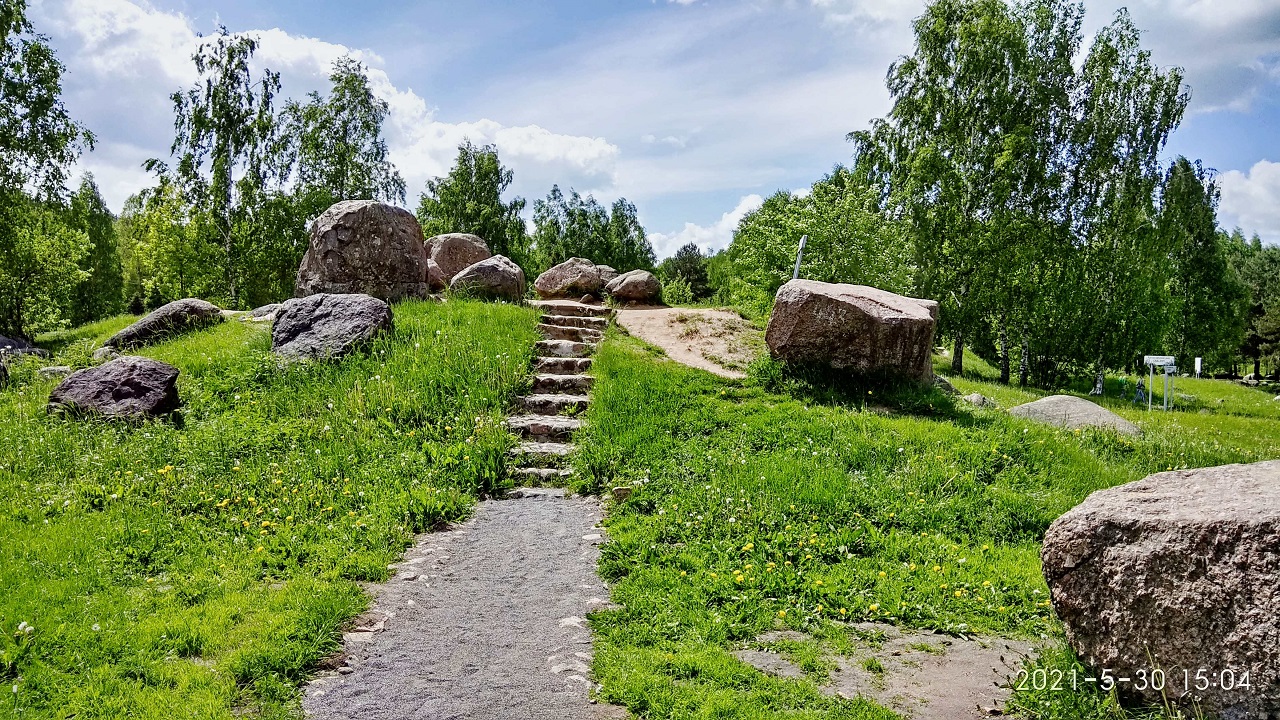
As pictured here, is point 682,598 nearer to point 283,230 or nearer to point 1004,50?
point 1004,50

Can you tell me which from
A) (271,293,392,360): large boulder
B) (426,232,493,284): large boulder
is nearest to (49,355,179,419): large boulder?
(271,293,392,360): large boulder

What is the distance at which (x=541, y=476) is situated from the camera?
9.74 m

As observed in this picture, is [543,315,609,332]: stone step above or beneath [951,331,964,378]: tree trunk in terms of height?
above

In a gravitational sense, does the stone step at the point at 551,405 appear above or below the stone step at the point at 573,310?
below

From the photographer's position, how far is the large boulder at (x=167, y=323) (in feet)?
50.5

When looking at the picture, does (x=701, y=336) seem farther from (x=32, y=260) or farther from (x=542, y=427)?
(x=32, y=260)

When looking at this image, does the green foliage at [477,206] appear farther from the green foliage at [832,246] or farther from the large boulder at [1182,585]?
the large boulder at [1182,585]

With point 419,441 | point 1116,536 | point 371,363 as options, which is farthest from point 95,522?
point 1116,536

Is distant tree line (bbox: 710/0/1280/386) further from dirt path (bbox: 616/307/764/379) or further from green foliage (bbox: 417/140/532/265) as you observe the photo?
green foliage (bbox: 417/140/532/265)

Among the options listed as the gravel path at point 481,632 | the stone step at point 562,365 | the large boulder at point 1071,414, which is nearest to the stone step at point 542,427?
the stone step at point 562,365

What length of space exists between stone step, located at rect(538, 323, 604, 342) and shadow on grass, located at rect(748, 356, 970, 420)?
158 inches

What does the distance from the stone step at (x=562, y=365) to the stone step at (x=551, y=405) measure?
1361mm

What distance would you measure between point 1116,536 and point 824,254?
17305 millimetres

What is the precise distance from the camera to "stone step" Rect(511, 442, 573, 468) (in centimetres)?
1008
